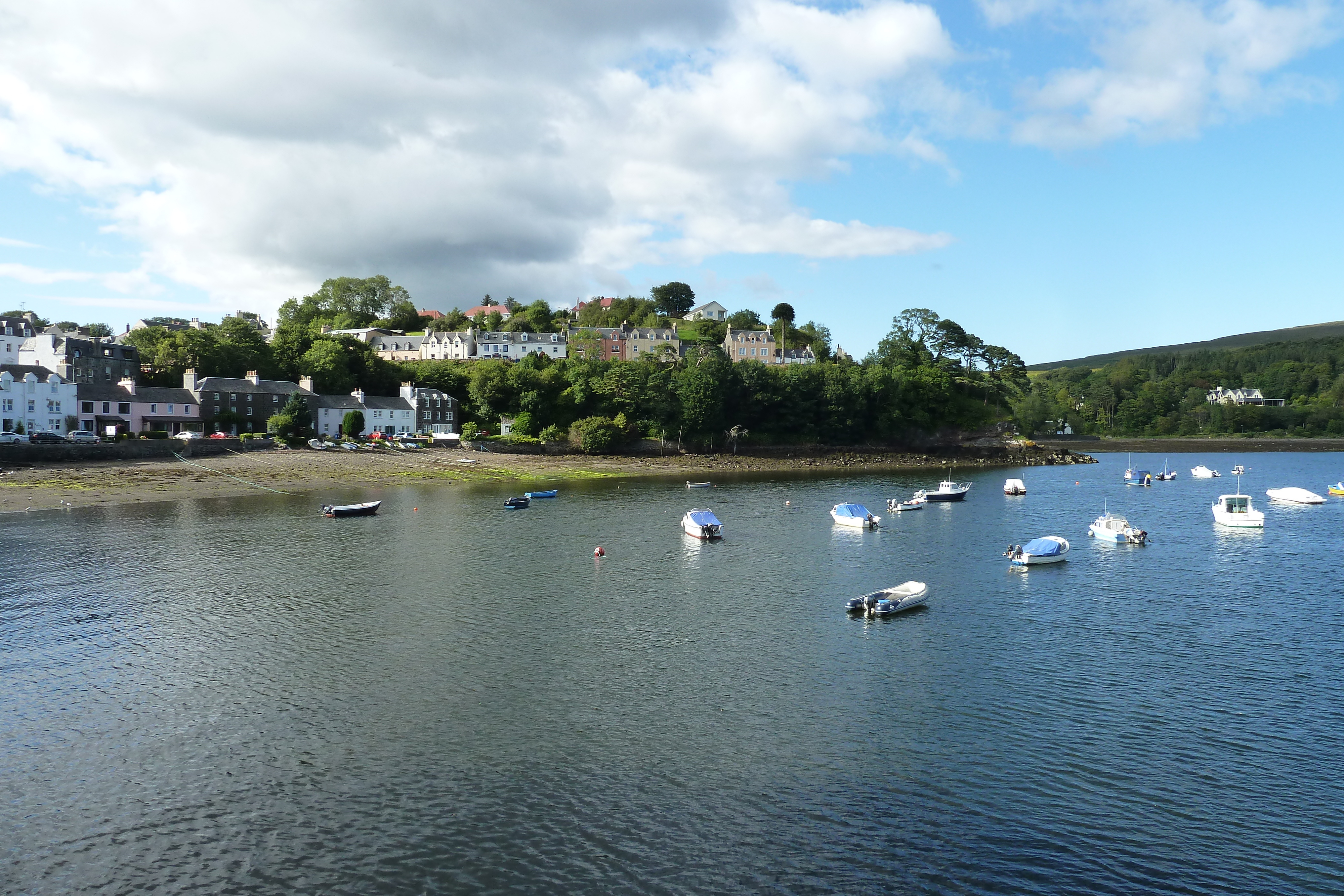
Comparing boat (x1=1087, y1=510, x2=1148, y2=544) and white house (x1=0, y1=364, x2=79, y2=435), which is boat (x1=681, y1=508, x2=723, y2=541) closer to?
boat (x1=1087, y1=510, x2=1148, y2=544)

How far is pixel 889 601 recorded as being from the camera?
39.9 metres

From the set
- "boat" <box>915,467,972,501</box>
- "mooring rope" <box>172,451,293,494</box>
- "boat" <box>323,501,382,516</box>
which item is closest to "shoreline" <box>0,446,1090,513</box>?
"mooring rope" <box>172,451,293,494</box>

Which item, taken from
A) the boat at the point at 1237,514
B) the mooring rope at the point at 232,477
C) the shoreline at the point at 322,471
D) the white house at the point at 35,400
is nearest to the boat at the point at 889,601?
the boat at the point at 1237,514

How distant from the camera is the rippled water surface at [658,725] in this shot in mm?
18828

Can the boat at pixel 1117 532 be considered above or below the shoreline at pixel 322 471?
below

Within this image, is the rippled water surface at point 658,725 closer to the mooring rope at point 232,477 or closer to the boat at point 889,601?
the boat at point 889,601

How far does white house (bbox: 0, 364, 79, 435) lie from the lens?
91.1m

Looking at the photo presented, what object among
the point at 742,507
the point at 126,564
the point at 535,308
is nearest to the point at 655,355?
the point at 535,308

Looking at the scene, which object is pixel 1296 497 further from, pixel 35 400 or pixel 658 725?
pixel 35 400

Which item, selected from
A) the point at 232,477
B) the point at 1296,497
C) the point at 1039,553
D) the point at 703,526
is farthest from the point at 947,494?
the point at 232,477

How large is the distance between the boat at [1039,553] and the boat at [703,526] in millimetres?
20932

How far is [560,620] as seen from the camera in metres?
38.5

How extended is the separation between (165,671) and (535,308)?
168m

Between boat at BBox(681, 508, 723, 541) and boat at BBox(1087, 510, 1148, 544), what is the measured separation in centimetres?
3020
